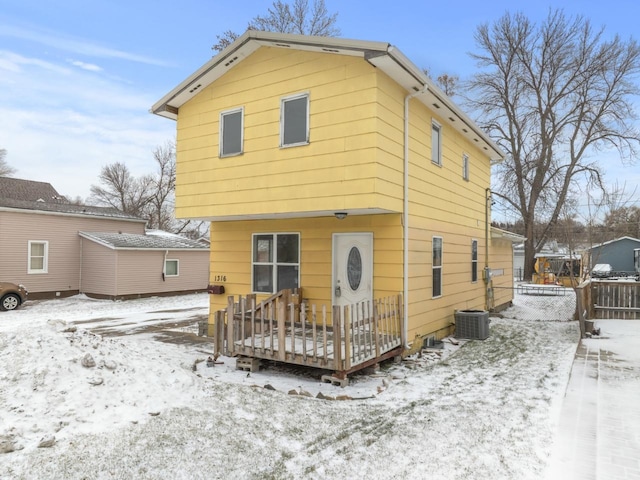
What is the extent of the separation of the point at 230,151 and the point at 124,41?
10.4 meters

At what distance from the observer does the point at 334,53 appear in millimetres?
7277

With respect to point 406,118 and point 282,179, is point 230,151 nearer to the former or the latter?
point 282,179

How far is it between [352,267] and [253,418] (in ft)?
13.7

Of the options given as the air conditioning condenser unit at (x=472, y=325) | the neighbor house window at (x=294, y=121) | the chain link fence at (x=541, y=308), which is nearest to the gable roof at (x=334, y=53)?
the neighbor house window at (x=294, y=121)

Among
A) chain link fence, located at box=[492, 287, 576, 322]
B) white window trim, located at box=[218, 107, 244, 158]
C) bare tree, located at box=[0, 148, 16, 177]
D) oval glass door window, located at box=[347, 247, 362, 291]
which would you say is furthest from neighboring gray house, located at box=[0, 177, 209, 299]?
bare tree, located at box=[0, 148, 16, 177]

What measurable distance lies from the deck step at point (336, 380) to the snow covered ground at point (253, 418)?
0.38 ft

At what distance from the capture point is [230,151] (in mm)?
8656

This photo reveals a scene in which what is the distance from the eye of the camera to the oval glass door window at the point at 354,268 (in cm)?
825

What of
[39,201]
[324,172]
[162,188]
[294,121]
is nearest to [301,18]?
[39,201]

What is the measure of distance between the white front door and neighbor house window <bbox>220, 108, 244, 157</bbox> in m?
2.75

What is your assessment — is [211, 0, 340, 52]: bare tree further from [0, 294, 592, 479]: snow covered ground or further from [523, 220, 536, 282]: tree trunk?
[0, 294, 592, 479]: snow covered ground

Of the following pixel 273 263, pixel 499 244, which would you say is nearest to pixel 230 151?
pixel 273 263

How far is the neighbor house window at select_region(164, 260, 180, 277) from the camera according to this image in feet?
67.6

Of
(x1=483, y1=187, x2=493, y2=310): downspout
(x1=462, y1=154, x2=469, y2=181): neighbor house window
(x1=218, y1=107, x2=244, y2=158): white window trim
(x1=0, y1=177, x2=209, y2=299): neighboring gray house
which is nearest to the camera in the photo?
(x1=218, y1=107, x2=244, y2=158): white window trim
